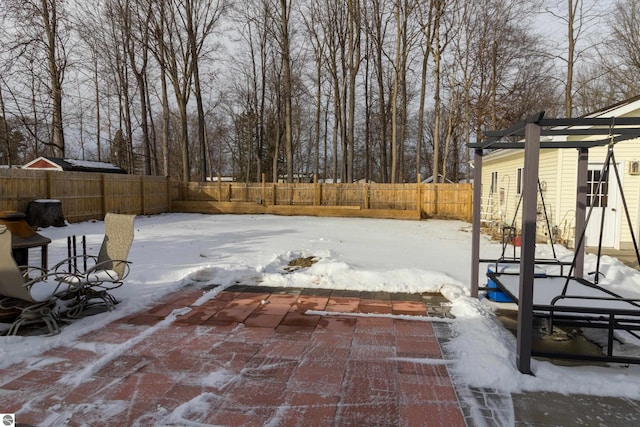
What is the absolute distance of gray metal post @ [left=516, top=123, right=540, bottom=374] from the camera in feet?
9.29

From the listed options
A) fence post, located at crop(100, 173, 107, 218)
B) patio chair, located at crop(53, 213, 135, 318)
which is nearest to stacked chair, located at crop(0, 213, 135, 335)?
patio chair, located at crop(53, 213, 135, 318)

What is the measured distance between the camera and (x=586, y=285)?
409 cm

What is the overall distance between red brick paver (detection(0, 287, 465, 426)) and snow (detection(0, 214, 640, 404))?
0.33 feet

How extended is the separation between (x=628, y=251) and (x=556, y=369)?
338 inches

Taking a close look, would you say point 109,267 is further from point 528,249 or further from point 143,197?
point 143,197

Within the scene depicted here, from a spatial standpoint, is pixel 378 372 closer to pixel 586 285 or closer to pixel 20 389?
pixel 20 389

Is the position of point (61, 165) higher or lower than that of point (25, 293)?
higher

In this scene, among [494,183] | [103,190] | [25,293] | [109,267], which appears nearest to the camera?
[25,293]

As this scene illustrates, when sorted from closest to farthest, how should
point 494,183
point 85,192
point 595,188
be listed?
point 595,188
point 85,192
point 494,183

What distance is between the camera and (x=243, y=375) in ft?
9.14

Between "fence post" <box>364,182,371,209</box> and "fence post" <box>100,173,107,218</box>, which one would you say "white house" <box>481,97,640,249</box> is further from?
"fence post" <box>100,173,107,218</box>

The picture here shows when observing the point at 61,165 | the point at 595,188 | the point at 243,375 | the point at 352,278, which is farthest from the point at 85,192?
the point at 595,188

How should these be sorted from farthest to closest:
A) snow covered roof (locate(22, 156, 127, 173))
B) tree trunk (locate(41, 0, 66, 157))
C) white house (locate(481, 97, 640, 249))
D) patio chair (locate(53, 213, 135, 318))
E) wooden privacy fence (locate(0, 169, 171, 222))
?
snow covered roof (locate(22, 156, 127, 173)) < tree trunk (locate(41, 0, 66, 157)) < wooden privacy fence (locate(0, 169, 171, 222)) < white house (locate(481, 97, 640, 249)) < patio chair (locate(53, 213, 135, 318))

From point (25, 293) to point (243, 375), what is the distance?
2168 millimetres
